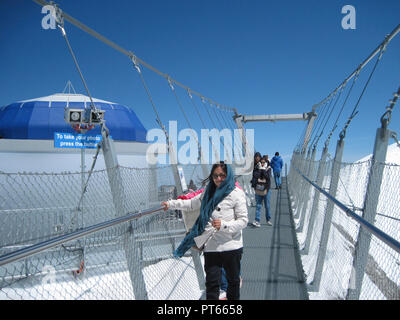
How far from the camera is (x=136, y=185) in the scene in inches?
158

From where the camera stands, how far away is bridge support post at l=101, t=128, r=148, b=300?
2.63 m

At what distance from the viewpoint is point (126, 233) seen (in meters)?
2.71

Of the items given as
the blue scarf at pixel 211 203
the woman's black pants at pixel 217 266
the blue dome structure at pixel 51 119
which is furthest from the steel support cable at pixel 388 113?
the blue dome structure at pixel 51 119

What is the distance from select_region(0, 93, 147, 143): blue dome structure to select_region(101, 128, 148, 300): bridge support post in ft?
46.0

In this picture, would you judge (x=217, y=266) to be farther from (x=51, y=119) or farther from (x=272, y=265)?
(x=51, y=119)

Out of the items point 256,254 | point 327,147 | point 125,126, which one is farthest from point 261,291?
point 125,126

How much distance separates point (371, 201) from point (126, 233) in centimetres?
174

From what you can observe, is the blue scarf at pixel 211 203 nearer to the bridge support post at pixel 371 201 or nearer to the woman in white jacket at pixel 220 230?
the woman in white jacket at pixel 220 230

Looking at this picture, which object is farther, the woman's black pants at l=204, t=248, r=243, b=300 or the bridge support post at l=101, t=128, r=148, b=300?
the woman's black pants at l=204, t=248, r=243, b=300

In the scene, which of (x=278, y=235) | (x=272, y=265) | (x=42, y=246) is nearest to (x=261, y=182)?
(x=278, y=235)

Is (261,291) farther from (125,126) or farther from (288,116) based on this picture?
(288,116)

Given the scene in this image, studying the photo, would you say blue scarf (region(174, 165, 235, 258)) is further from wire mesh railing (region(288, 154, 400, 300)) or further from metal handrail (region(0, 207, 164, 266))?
wire mesh railing (region(288, 154, 400, 300))

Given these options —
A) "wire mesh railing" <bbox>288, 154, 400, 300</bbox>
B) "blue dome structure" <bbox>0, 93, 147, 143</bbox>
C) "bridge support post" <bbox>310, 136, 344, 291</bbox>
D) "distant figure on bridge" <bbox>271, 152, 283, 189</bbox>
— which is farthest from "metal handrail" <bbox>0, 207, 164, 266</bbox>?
"blue dome structure" <bbox>0, 93, 147, 143</bbox>

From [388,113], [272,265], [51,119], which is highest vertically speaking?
[51,119]
